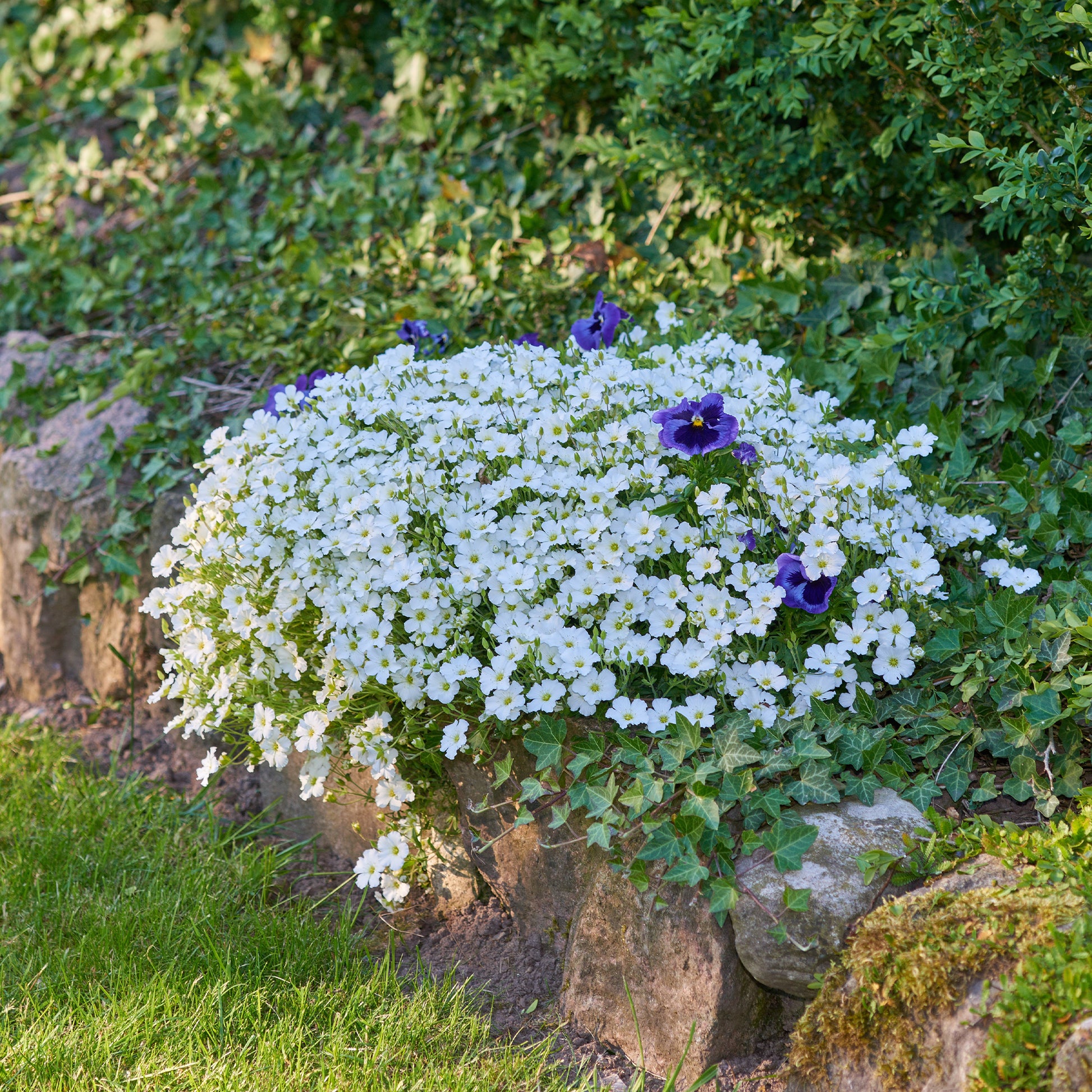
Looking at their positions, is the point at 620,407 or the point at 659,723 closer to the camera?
the point at 659,723

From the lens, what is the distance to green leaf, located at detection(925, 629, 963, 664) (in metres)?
2.19

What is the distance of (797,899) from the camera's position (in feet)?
6.17

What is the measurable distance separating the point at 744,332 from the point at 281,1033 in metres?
2.25

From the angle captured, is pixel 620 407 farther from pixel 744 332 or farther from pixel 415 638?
pixel 744 332

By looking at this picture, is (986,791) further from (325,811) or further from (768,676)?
(325,811)

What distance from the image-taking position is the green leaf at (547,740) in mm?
2127

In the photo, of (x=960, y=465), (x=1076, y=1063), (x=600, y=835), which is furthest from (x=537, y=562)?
(x=1076, y=1063)

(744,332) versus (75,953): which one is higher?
(744,332)

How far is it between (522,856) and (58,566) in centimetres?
214

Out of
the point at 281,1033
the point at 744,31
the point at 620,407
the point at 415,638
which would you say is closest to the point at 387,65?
the point at 744,31

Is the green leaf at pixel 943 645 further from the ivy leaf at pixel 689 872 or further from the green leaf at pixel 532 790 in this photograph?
the green leaf at pixel 532 790

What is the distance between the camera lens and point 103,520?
350 cm

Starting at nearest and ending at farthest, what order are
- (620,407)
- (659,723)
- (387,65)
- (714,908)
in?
(714,908) < (659,723) < (620,407) < (387,65)

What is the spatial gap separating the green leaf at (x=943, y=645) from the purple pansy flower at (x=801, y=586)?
245 millimetres
